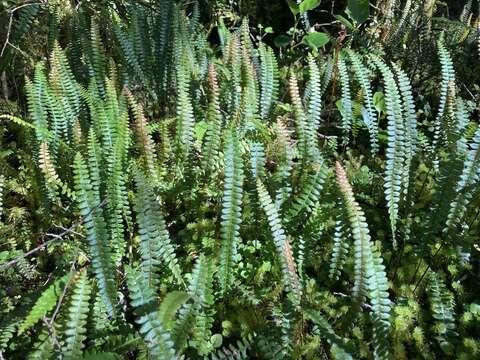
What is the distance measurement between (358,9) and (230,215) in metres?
1.57

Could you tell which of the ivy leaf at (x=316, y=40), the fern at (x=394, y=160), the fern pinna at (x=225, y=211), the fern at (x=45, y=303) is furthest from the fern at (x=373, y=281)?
the ivy leaf at (x=316, y=40)

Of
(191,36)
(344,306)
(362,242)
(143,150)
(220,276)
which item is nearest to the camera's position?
(362,242)

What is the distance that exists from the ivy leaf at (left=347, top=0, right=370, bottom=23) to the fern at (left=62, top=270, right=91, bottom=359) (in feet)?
6.49

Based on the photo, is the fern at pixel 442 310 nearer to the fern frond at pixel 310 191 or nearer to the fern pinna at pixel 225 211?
the fern pinna at pixel 225 211

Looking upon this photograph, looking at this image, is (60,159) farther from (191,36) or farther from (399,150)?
(399,150)

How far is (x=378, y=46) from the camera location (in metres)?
3.14

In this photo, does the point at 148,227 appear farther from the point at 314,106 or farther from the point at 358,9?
the point at 358,9

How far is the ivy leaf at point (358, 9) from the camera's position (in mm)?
2717

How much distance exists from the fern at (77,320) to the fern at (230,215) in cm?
47

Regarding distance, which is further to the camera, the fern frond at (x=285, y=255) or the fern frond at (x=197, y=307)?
the fern frond at (x=285, y=255)

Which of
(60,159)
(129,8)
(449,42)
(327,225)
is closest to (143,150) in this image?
(60,159)

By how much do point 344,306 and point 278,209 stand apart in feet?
1.45

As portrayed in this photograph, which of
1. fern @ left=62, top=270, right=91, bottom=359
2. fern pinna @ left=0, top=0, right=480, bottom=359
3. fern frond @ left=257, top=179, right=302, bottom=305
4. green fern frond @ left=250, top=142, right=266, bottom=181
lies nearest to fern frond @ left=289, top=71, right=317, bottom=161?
fern pinna @ left=0, top=0, right=480, bottom=359

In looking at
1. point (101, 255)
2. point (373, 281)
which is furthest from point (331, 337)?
point (101, 255)
